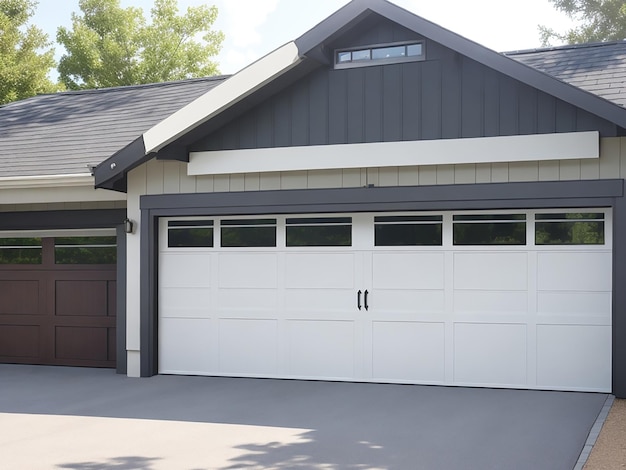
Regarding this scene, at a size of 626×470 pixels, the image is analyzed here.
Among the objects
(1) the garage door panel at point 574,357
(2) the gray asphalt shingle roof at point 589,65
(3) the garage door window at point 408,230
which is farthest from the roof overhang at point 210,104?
(1) the garage door panel at point 574,357

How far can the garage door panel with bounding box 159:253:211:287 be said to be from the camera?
10992 mm

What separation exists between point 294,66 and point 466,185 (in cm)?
247

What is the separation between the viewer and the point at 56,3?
122 feet

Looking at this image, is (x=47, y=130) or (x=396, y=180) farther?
(x=47, y=130)

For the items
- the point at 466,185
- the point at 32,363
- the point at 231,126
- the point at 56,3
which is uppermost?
the point at 56,3

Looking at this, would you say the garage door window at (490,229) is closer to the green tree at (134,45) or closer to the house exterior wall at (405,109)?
the house exterior wall at (405,109)

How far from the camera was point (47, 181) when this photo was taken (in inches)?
440

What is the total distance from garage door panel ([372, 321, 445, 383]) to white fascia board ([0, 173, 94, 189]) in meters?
4.23

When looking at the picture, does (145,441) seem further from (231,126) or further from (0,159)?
(0,159)

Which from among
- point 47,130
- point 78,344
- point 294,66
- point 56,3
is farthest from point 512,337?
point 56,3

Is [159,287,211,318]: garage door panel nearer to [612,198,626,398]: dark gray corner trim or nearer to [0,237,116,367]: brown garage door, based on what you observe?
[0,237,116,367]: brown garage door

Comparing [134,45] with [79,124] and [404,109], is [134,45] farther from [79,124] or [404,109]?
[404,109]

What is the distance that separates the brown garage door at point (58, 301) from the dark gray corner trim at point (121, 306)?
49cm

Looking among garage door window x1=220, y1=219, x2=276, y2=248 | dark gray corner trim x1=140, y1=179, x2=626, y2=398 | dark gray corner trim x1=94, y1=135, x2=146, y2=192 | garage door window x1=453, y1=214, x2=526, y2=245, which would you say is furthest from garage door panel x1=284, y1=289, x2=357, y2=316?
dark gray corner trim x1=94, y1=135, x2=146, y2=192
